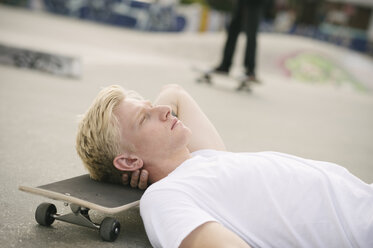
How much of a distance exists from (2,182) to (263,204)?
1.60 metres

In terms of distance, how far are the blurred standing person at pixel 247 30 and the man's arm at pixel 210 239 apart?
22.3 feet

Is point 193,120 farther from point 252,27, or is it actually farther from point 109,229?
point 252,27

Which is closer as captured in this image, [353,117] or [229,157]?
[229,157]

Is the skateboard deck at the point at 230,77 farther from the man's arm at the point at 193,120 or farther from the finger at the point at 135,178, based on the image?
the finger at the point at 135,178

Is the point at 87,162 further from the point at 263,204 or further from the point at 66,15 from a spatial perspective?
the point at 66,15

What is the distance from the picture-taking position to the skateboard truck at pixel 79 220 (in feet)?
6.64

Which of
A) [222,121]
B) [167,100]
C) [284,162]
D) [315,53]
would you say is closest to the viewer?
[284,162]

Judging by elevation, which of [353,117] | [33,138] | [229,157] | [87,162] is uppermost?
[229,157]

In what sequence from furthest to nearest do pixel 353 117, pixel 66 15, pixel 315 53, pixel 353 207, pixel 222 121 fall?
pixel 66 15
pixel 315 53
pixel 353 117
pixel 222 121
pixel 353 207

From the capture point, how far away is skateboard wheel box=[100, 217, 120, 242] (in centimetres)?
201

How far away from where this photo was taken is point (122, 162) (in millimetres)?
2094

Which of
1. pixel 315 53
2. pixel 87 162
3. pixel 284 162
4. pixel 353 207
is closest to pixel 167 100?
pixel 87 162

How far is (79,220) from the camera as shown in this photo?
6.84 ft

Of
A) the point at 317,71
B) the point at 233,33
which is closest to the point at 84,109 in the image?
the point at 233,33
